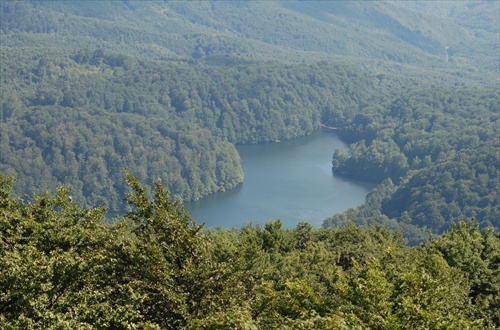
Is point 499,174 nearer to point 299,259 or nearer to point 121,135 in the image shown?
point 121,135

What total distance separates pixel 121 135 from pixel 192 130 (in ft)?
70.7

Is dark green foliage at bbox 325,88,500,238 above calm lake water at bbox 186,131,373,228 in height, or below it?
above

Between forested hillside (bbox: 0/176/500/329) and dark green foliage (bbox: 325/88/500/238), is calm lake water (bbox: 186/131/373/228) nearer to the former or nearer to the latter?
dark green foliage (bbox: 325/88/500/238)

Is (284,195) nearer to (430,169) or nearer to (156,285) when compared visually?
(430,169)

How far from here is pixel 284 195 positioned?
139 meters

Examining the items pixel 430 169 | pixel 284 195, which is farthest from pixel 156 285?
pixel 430 169

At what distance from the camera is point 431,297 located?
1728 cm

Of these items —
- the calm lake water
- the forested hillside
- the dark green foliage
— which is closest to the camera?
the forested hillside

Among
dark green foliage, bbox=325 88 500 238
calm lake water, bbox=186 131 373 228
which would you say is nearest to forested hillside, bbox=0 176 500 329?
calm lake water, bbox=186 131 373 228

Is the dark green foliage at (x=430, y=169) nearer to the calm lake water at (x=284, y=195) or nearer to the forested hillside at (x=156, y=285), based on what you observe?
the calm lake water at (x=284, y=195)

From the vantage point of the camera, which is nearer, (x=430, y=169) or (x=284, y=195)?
(x=284, y=195)

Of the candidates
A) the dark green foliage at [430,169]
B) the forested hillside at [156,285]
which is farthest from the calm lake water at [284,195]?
the forested hillside at [156,285]

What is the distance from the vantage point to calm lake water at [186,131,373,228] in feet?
413

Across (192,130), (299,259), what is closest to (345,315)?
(299,259)
